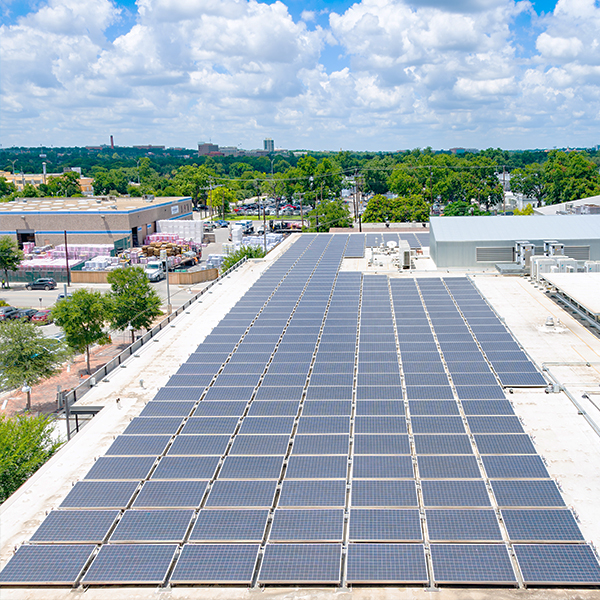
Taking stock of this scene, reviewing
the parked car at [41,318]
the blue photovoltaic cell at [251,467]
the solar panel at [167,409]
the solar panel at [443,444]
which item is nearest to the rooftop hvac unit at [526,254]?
the solar panel at [443,444]

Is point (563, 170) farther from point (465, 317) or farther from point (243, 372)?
point (243, 372)

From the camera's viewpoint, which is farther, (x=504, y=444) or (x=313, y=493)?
(x=504, y=444)

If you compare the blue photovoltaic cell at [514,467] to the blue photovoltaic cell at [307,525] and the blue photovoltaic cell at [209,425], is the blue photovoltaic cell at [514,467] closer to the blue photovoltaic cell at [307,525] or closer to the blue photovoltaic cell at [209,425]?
the blue photovoltaic cell at [307,525]

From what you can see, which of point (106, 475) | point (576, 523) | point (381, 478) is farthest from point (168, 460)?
point (576, 523)

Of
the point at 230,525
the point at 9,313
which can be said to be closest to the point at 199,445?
the point at 230,525

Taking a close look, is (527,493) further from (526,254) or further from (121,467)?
(526,254)

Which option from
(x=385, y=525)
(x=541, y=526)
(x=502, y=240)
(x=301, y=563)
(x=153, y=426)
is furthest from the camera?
(x=502, y=240)

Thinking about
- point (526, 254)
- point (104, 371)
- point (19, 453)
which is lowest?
point (19, 453)
